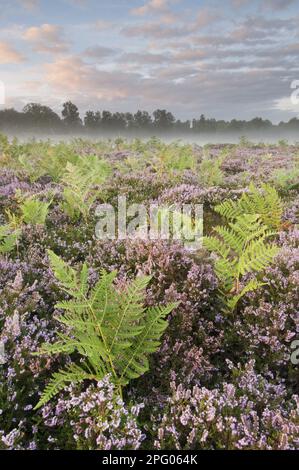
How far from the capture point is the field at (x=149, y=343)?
2664mm

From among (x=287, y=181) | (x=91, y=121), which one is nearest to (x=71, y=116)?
(x=91, y=121)

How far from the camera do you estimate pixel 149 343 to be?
120 inches

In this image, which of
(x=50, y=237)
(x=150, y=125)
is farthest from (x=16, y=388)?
(x=150, y=125)

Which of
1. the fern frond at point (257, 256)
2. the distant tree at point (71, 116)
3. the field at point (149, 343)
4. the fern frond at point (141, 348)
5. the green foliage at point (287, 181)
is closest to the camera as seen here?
the field at point (149, 343)

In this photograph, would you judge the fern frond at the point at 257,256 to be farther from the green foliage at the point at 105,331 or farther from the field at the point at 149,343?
the green foliage at the point at 105,331

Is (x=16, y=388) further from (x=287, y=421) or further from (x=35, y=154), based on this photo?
(x=35, y=154)

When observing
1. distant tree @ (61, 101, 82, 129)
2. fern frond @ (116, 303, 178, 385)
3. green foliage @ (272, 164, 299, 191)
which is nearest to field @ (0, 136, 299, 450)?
Answer: fern frond @ (116, 303, 178, 385)

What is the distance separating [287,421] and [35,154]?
13.0m

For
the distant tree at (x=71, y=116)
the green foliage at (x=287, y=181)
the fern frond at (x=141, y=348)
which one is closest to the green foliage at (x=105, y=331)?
the fern frond at (x=141, y=348)

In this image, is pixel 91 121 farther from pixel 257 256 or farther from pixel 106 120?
pixel 257 256

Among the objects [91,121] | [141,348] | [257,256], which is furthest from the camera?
[91,121]

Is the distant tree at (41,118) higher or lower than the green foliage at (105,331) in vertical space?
higher

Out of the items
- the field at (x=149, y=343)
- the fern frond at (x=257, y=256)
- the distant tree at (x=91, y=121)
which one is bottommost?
the field at (x=149, y=343)

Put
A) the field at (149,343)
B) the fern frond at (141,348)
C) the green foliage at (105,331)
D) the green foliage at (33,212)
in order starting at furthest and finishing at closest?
1. the green foliage at (33,212)
2. the fern frond at (141,348)
3. the green foliage at (105,331)
4. the field at (149,343)
